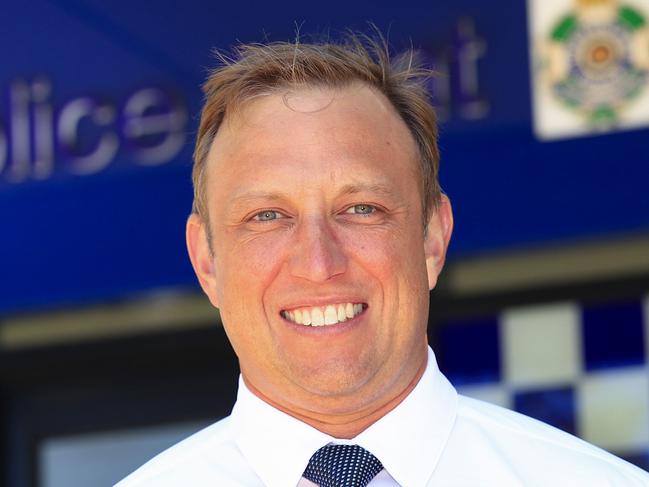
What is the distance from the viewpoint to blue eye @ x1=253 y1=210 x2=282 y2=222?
218cm

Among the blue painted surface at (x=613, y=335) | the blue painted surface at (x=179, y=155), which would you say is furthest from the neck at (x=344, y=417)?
the blue painted surface at (x=613, y=335)

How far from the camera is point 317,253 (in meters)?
2.13

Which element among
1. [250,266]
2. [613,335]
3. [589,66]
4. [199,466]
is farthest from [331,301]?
[613,335]

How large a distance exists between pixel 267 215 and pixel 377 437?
35 cm

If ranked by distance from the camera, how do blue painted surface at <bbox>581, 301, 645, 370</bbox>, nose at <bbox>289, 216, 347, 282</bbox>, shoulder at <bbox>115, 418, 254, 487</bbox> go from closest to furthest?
nose at <bbox>289, 216, 347, 282</bbox> → shoulder at <bbox>115, 418, 254, 487</bbox> → blue painted surface at <bbox>581, 301, 645, 370</bbox>

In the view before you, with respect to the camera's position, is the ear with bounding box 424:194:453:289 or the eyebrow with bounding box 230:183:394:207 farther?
the ear with bounding box 424:194:453:289

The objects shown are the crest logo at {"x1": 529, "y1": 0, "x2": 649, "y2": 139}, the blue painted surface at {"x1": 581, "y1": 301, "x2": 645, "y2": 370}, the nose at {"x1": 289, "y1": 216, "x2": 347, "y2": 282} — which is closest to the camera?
the nose at {"x1": 289, "y1": 216, "x2": 347, "y2": 282}

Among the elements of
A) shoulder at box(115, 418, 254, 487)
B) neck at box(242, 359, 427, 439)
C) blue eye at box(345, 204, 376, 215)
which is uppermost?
blue eye at box(345, 204, 376, 215)

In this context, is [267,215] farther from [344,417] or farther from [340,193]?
[344,417]

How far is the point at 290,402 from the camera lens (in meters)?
2.21

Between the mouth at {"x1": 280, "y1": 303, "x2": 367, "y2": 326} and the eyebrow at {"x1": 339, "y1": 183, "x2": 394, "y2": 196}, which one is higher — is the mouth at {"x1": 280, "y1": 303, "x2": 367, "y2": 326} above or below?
below

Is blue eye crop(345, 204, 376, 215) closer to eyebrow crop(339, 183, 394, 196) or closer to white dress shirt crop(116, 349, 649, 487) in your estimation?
eyebrow crop(339, 183, 394, 196)

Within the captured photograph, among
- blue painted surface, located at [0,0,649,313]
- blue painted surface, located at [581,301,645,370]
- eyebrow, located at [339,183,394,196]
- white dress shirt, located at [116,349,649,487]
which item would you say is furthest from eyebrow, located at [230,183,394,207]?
blue painted surface, located at [581,301,645,370]

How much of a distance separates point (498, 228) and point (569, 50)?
479mm
